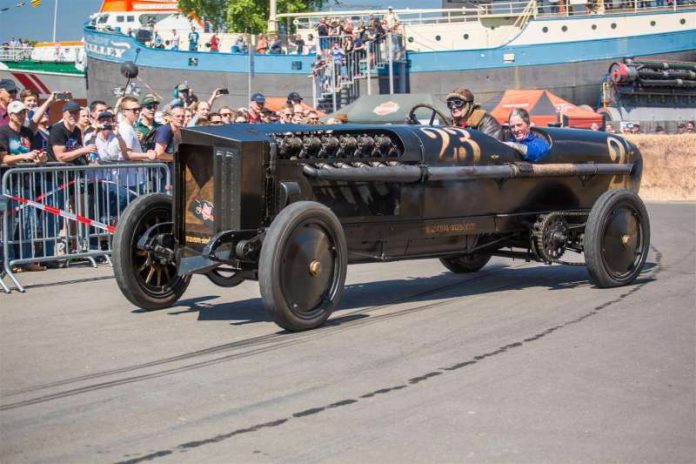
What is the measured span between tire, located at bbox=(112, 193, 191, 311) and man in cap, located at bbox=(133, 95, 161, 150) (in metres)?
4.60

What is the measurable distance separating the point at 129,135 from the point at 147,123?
1.29 meters

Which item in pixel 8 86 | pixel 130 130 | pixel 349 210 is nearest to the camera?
pixel 349 210

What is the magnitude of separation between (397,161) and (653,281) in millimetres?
3160

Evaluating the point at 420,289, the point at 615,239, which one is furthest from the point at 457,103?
the point at 615,239

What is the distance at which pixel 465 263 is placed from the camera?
32.9ft

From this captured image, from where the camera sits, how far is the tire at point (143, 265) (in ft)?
25.0

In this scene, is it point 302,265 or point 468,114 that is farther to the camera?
point 468,114

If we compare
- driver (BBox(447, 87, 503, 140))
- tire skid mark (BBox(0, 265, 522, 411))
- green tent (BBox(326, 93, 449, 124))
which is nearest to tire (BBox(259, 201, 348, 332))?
tire skid mark (BBox(0, 265, 522, 411))

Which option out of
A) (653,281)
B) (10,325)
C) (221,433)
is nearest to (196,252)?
(10,325)

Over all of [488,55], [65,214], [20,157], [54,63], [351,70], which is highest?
[54,63]

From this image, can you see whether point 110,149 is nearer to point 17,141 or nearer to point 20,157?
point 17,141

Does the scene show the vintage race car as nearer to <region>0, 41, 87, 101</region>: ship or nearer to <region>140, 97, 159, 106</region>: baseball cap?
<region>140, 97, 159, 106</region>: baseball cap

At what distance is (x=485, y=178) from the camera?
27.1 ft

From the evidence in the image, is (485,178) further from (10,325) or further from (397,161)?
(10,325)
